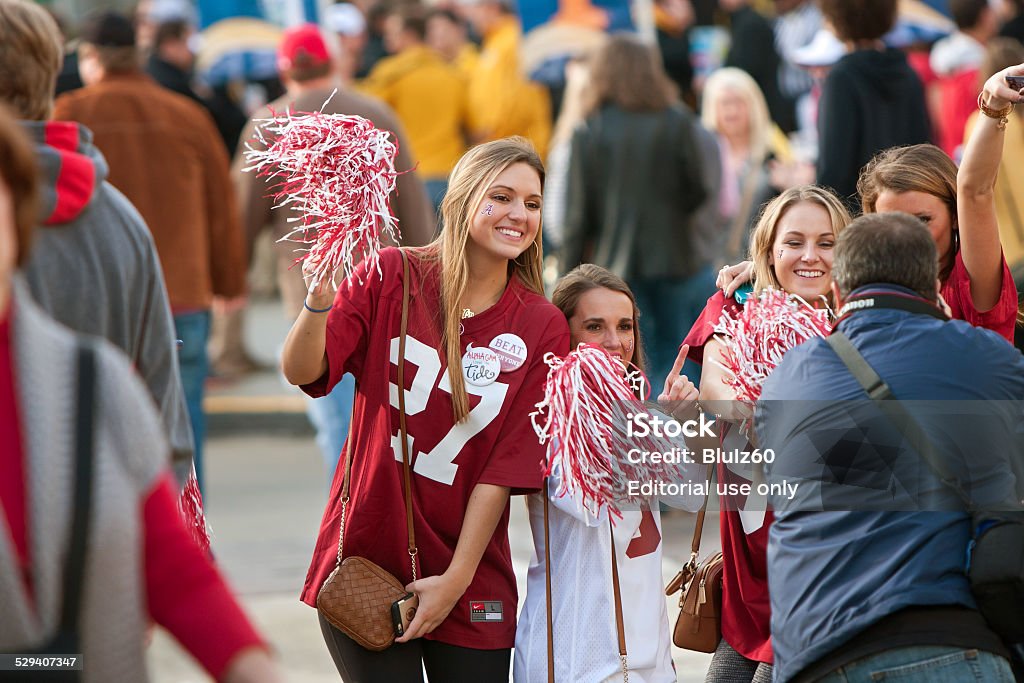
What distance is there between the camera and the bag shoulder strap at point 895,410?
2674 millimetres

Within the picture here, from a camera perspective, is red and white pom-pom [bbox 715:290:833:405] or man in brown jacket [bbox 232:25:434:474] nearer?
red and white pom-pom [bbox 715:290:833:405]

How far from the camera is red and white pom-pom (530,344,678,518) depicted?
3254mm

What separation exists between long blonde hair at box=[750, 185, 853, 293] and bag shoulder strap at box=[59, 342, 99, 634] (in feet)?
6.68

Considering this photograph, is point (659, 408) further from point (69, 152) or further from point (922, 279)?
point (69, 152)

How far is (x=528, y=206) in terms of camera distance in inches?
141

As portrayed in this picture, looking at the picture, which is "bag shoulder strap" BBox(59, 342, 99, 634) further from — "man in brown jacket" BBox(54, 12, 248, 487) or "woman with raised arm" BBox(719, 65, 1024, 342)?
"man in brown jacket" BBox(54, 12, 248, 487)

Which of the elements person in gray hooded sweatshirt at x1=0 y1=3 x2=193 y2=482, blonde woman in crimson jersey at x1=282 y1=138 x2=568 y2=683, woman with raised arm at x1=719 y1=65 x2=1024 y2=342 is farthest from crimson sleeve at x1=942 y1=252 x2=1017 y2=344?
A: person in gray hooded sweatshirt at x1=0 y1=3 x2=193 y2=482

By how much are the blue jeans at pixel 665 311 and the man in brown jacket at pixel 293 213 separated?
1531mm

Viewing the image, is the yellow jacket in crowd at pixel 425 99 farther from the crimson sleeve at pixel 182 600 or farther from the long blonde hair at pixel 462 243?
the crimson sleeve at pixel 182 600

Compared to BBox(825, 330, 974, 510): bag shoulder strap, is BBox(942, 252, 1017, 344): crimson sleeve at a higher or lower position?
higher

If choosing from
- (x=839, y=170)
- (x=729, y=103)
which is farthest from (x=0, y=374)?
(x=729, y=103)

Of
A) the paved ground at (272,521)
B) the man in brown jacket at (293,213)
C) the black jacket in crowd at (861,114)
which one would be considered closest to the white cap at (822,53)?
the black jacket in crowd at (861,114)

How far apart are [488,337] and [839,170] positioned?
103 inches

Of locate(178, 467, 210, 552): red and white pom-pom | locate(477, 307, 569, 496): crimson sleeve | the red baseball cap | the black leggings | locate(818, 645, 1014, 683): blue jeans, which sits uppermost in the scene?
the red baseball cap
